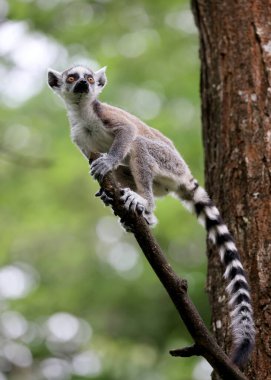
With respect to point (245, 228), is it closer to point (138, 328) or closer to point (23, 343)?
point (138, 328)

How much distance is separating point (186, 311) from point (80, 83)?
3310 mm

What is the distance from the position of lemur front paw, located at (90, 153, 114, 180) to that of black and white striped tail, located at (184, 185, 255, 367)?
94cm

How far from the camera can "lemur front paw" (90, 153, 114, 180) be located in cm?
469

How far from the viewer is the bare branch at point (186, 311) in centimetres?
374

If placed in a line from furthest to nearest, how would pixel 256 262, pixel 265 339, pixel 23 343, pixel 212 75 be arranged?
pixel 23 343
pixel 212 75
pixel 256 262
pixel 265 339

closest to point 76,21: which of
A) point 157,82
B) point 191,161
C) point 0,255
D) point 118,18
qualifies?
point 118,18

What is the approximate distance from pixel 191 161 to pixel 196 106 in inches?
42.8

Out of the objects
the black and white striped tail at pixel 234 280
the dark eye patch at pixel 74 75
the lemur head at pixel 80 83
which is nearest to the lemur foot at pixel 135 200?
the black and white striped tail at pixel 234 280

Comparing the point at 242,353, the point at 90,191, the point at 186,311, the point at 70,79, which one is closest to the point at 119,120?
the point at 70,79

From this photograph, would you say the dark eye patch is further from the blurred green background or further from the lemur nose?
the blurred green background

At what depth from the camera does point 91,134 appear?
6398mm

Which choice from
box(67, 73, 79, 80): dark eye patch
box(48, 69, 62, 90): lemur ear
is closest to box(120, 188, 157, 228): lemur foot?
box(67, 73, 79, 80): dark eye patch

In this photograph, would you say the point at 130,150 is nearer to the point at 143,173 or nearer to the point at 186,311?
the point at 143,173

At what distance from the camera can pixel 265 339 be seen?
465 centimetres
